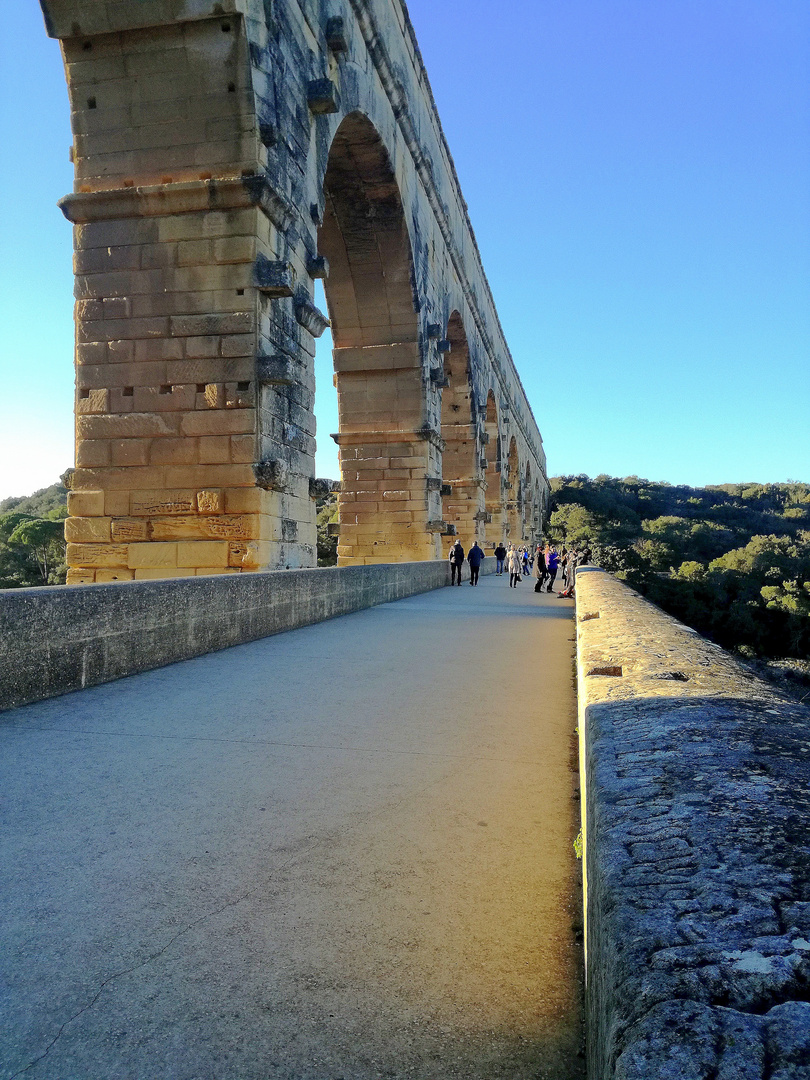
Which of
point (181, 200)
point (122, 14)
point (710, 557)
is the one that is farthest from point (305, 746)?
point (710, 557)

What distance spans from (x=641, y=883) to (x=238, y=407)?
6956 millimetres

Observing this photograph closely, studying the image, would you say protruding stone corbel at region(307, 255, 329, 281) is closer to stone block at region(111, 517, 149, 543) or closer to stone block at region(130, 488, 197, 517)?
stone block at region(130, 488, 197, 517)

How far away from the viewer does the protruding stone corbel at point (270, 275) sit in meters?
7.36

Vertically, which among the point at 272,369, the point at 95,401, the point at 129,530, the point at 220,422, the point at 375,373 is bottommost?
the point at 129,530

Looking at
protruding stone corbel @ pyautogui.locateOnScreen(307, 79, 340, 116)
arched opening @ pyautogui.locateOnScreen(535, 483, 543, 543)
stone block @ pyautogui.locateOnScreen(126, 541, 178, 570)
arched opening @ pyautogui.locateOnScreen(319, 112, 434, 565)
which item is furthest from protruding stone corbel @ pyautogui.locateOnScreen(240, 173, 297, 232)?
arched opening @ pyautogui.locateOnScreen(535, 483, 543, 543)

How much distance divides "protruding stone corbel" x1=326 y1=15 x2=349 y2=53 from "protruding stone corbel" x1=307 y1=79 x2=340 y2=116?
78 cm

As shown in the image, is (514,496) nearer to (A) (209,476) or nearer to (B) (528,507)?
(B) (528,507)

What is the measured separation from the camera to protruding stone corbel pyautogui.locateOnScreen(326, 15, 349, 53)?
8719 millimetres

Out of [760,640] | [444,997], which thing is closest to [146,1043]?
[444,997]

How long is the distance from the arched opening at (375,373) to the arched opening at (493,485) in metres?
13.0

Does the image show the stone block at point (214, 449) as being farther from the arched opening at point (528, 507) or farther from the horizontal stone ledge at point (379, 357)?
the arched opening at point (528, 507)

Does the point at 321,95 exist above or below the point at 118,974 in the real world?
above

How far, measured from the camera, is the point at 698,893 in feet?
3.08

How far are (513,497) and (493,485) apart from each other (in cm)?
532
